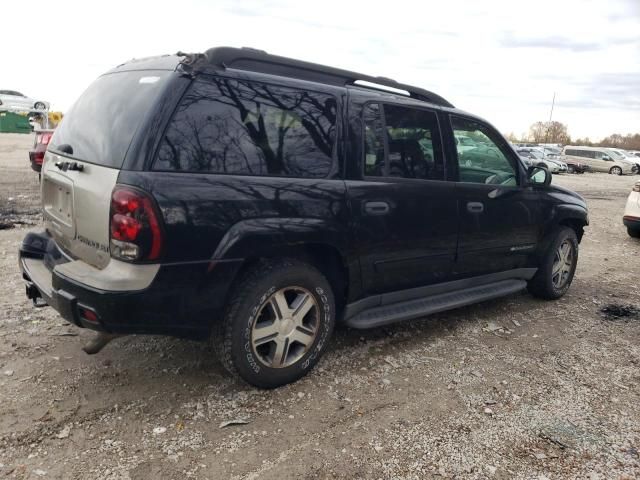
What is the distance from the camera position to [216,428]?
278 cm

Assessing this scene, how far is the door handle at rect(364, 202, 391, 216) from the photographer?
3352mm

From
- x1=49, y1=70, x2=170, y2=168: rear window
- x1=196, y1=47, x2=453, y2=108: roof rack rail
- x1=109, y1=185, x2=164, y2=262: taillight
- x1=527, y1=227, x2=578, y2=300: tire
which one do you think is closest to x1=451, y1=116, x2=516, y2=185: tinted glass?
x1=196, y1=47, x2=453, y2=108: roof rack rail

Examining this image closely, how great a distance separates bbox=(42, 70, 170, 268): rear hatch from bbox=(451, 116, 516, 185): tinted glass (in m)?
2.42

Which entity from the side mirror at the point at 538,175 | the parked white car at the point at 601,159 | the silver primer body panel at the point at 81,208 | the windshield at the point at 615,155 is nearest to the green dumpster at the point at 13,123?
the silver primer body panel at the point at 81,208

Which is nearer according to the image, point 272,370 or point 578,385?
point 272,370

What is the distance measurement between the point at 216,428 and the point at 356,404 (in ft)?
2.80

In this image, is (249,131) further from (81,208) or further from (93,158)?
(81,208)

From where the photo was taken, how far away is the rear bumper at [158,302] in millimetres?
2561

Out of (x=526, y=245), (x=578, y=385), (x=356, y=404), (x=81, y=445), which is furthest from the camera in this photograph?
(x=526, y=245)

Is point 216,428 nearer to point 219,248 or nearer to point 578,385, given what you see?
point 219,248

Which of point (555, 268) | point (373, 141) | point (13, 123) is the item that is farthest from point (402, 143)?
point (13, 123)

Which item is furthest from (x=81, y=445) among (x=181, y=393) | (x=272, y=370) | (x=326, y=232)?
(x=326, y=232)

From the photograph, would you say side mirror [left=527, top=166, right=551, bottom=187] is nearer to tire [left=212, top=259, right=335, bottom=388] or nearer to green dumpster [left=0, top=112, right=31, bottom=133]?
tire [left=212, top=259, right=335, bottom=388]

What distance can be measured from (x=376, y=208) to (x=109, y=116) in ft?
5.72
